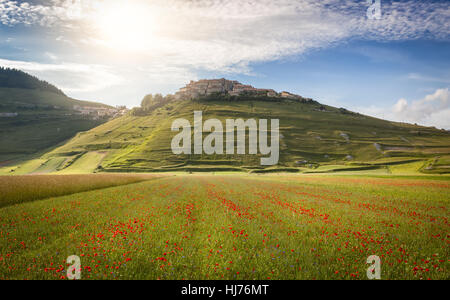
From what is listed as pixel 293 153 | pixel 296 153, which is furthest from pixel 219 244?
pixel 296 153

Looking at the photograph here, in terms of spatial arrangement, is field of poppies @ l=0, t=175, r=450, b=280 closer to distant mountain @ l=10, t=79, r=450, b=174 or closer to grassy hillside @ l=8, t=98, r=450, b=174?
grassy hillside @ l=8, t=98, r=450, b=174

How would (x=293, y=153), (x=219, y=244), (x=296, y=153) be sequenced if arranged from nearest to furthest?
1. (x=219, y=244)
2. (x=296, y=153)
3. (x=293, y=153)

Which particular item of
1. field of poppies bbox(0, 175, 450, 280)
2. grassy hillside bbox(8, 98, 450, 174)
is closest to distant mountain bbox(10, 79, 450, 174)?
grassy hillside bbox(8, 98, 450, 174)

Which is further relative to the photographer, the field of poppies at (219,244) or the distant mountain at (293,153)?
the distant mountain at (293,153)

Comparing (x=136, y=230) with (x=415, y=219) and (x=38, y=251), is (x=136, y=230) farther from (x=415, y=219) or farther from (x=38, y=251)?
(x=415, y=219)

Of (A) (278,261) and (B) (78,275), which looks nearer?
(B) (78,275)

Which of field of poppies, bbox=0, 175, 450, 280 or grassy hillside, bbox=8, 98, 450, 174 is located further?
grassy hillside, bbox=8, 98, 450, 174

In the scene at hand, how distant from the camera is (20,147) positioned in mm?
194375

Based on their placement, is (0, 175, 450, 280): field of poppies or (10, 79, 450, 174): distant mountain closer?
(0, 175, 450, 280): field of poppies

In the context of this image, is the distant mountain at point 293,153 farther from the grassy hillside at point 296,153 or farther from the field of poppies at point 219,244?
the field of poppies at point 219,244

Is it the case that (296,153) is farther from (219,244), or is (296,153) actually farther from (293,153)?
(219,244)

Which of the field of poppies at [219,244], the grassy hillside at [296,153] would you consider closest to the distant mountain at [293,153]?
the grassy hillside at [296,153]
